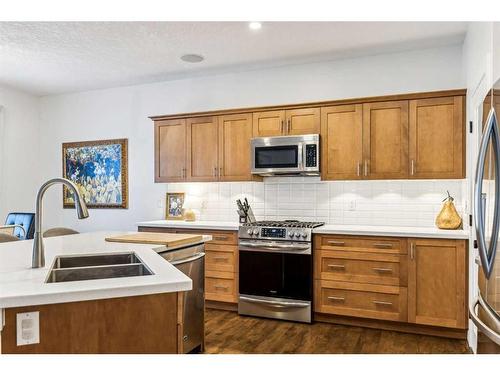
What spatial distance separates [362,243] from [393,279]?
40 cm

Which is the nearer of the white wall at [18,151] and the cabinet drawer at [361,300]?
the cabinet drawer at [361,300]

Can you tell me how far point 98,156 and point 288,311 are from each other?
11.1ft

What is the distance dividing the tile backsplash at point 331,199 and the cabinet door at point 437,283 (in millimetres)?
508

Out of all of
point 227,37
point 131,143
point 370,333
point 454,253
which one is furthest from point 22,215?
→ point 454,253

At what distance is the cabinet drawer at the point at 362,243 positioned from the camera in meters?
3.53

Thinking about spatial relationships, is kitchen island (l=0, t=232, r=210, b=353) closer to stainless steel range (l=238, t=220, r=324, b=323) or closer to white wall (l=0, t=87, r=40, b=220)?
stainless steel range (l=238, t=220, r=324, b=323)

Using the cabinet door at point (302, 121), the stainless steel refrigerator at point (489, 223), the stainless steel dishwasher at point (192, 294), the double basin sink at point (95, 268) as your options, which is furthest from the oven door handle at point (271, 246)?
the stainless steel refrigerator at point (489, 223)

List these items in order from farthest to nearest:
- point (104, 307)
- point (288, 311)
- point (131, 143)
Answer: point (131, 143), point (288, 311), point (104, 307)

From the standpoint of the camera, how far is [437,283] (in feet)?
11.2

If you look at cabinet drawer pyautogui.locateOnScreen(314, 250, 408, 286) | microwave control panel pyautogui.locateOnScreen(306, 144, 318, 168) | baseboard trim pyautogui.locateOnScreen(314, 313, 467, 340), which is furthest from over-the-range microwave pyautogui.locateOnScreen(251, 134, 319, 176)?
baseboard trim pyautogui.locateOnScreen(314, 313, 467, 340)

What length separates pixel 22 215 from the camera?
16.1 ft

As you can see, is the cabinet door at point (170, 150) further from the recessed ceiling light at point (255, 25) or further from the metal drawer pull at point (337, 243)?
the metal drawer pull at point (337, 243)

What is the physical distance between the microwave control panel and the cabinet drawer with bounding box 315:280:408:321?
3.69 feet
